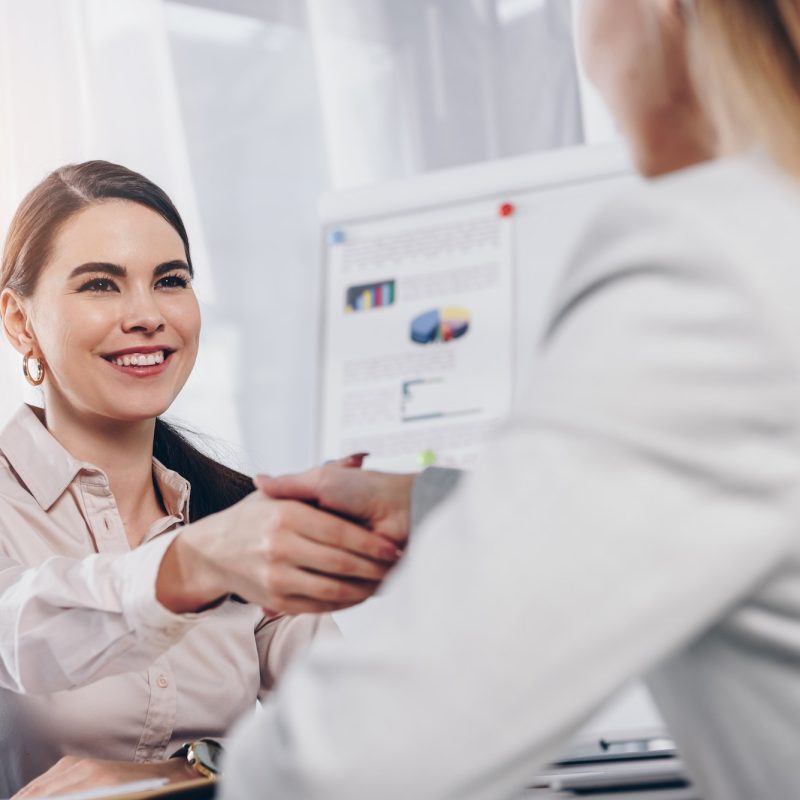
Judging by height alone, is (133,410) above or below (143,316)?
below

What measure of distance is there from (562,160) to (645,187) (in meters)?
1.68

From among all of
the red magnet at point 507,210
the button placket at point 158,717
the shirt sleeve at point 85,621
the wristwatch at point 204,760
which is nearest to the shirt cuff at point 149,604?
the shirt sleeve at point 85,621

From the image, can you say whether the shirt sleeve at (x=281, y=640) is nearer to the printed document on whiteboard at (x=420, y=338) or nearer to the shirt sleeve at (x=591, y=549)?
the printed document on whiteboard at (x=420, y=338)

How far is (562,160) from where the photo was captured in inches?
85.7

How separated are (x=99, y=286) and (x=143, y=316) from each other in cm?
9

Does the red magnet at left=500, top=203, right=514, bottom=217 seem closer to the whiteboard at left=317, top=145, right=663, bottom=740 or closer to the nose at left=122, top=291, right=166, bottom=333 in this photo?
the whiteboard at left=317, top=145, right=663, bottom=740

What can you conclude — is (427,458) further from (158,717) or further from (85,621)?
(85,621)

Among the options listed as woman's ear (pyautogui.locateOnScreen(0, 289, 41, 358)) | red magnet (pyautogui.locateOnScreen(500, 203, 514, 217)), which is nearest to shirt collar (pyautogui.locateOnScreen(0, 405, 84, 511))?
woman's ear (pyautogui.locateOnScreen(0, 289, 41, 358))

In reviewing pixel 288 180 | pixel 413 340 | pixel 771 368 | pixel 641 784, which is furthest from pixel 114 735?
pixel 288 180

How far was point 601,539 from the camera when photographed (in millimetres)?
485

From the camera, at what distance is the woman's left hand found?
3.60 feet

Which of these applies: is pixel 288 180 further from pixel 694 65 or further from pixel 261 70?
pixel 694 65

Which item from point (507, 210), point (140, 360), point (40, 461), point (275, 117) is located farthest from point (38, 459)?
point (275, 117)

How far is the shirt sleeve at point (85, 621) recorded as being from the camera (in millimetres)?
1168
